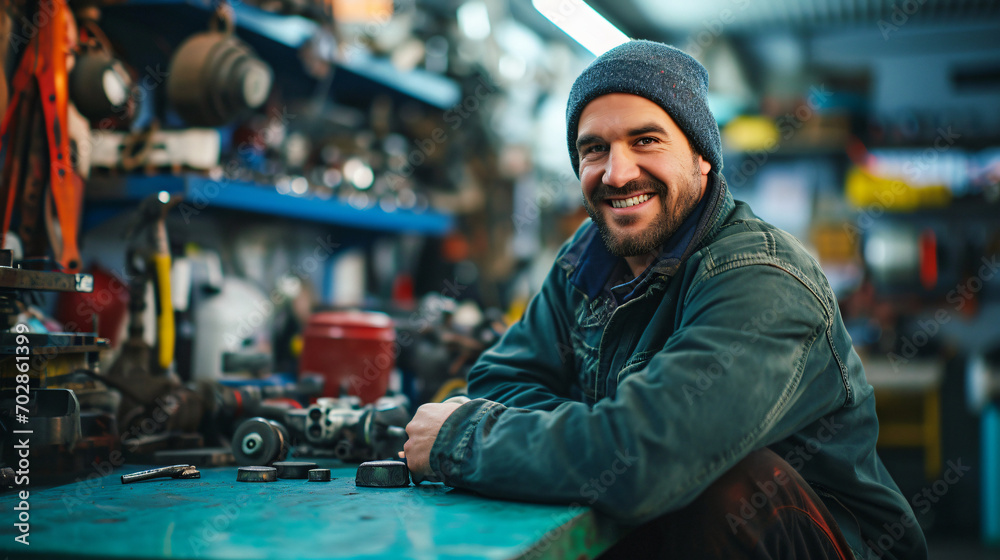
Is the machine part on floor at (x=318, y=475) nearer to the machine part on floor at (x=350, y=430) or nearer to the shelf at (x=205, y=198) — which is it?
the machine part on floor at (x=350, y=430)

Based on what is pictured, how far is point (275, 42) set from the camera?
8.09 ft

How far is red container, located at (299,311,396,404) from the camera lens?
1.96 meters

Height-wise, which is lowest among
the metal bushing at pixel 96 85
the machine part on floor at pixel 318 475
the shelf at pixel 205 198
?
the machine part on floor at pixel 318 475

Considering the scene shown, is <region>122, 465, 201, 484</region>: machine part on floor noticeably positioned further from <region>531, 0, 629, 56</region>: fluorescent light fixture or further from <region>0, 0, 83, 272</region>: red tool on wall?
<region>531, 0, 629, 56</region>: fluorescent light fixture

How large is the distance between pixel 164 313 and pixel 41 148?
39 cm

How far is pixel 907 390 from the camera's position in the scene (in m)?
4.03

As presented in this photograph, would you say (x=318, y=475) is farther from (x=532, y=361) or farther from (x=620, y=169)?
(x=620, y=169)

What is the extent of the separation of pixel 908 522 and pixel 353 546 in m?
0.87

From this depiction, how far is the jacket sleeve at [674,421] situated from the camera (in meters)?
0.94

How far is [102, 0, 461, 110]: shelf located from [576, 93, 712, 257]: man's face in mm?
1214

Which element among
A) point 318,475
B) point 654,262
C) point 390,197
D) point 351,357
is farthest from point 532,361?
point 390,197

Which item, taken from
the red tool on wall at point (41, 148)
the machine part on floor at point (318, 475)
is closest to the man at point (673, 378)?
the machine part on floor at point (318, 475)

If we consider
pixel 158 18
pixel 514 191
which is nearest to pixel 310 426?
pixel 158 18

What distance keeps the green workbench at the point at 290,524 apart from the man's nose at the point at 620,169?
0.56m
